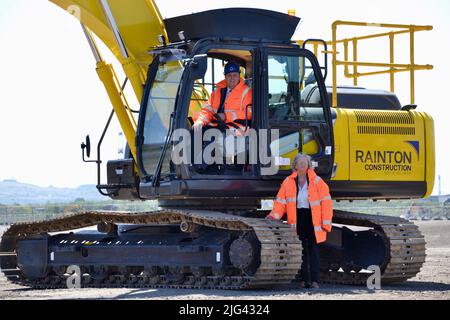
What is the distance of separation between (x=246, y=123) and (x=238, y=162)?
0.57 metres

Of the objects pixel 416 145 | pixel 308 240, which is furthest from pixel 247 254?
pixel 416 145

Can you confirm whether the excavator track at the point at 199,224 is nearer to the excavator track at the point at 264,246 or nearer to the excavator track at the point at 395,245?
the excavator track at the point at 264,246

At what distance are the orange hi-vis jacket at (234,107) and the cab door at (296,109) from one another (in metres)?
0.29

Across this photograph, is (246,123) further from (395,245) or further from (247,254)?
(395,245)

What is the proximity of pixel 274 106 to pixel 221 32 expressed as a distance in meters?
1.32

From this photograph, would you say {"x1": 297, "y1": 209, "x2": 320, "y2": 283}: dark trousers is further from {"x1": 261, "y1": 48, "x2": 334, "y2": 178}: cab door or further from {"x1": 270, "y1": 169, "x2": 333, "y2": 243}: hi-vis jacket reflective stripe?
{"x1": 261, "y1": 48, "x2": 334, "y2": 178}: cab door

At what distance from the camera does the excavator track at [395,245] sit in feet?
55.2

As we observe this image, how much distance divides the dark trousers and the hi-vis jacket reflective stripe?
0.62 ft

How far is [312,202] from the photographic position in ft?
53.3

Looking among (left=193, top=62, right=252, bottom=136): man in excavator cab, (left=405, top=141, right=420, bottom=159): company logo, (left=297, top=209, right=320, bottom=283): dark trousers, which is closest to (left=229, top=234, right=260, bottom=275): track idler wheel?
(left=297, top=209, right=320, bottom=283): dark trousers

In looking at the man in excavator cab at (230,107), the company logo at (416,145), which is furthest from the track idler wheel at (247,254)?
the company logo at (416,145)

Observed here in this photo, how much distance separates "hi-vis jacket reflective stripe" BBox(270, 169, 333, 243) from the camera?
16.2 metres
